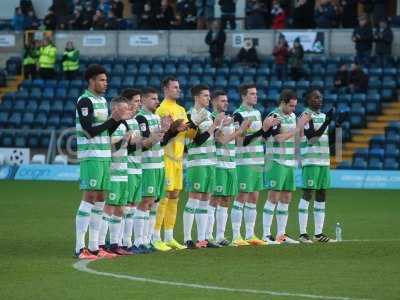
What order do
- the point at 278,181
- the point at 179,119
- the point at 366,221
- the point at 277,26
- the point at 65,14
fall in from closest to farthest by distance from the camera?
the point at 179,119 → the point at 278,181 → the point at 366,221 → the point at 277,26 → the point at 65,14

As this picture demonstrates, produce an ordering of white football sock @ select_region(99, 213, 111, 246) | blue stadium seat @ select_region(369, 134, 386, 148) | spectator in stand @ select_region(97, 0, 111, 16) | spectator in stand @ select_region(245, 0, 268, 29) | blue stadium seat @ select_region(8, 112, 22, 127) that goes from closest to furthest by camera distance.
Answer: white football sock @ select_region(99, 213, 111, 246)
blue stadium seat @ select_region(369, 134, 386, 148)
blue stadium seat @ select_region(8, 112, 22, 127)
spectator in stand @ select_region(245, 0, 268, 29)
spectator in stand @ select_region(97, 0, 111, 16)

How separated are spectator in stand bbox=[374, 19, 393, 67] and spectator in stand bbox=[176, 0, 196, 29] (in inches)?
261

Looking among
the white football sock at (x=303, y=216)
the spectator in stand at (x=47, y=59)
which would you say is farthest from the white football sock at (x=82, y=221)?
the spectator in stand at (x=47, y=59)

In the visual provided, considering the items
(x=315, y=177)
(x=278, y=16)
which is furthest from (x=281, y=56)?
(x=315, y=177)

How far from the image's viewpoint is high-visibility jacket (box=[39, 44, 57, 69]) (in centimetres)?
4159

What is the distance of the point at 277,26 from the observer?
40750 mm

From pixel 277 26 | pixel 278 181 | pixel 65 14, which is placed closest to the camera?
pixel 278 181

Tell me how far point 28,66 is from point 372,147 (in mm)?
13113

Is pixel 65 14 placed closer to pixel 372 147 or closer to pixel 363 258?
pixel 372 147

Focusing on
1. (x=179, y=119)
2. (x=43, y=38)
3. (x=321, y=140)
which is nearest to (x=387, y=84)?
(x=43, y=38)

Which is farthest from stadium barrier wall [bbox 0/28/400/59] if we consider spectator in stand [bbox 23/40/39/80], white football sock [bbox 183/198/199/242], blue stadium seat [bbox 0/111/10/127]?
white football sock [bbox 183/198/199/242]

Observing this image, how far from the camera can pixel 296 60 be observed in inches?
1516

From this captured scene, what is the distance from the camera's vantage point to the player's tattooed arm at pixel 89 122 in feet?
55.5

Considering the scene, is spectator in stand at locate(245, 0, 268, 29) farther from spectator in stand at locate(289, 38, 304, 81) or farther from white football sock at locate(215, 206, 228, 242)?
white football sock at locate(215, 206, 228, 242)
